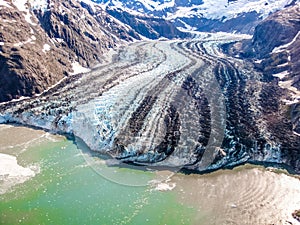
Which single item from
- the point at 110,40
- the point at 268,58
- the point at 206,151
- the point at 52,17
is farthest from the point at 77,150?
the point at 110,40

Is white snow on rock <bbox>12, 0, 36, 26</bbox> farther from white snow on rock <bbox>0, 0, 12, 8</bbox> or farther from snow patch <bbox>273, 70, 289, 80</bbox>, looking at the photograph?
snow patch <bbox>273, 70, 289, 80</bbox>

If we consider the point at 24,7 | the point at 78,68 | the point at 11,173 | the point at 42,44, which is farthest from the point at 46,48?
the point at 11,173

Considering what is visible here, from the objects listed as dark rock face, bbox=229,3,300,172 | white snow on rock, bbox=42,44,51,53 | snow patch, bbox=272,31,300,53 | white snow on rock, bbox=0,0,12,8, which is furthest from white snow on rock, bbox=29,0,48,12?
snow patch, bbox=272,31,300,53

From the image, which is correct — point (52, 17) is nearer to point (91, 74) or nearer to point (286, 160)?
point (91, 74)

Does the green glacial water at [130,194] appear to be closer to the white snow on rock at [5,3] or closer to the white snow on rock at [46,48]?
the white snow on rock at [46,48]

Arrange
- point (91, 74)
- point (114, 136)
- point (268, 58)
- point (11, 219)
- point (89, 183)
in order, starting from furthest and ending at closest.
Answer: point (268, 58)
point (91, 74)
point (114, 136)
point (89, 183)
point (11, 219)

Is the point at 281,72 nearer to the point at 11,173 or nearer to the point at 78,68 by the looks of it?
the point at 78,68
